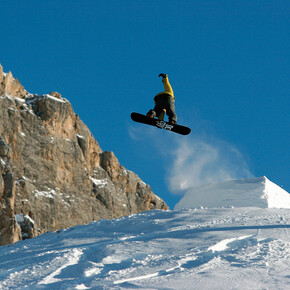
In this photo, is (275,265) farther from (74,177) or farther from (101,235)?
(74,177)

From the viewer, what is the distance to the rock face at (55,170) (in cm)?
7419

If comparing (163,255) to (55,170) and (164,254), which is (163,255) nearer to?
(164,254)

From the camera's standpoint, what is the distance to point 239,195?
3850 centimetres

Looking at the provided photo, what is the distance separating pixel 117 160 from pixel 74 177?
1256 centimetres

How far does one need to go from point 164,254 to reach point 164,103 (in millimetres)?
4370

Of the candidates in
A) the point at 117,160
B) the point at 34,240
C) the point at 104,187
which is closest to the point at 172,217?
the point at 34,240

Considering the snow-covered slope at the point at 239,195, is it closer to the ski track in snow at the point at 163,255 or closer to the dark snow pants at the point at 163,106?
the ski track in snow at the point at 163,255

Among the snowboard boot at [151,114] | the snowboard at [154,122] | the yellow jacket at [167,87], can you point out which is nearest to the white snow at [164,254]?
the snowboard at [154,122]

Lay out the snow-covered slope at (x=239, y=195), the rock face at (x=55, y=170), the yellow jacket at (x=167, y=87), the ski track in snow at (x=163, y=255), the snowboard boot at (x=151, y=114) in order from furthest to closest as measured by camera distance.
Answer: the rock face at (x=55, y=170)
the snow-covered slope at (x=239, y=195)
the snowboard boot at (x=151, y=114)
the yellow jacket at (x=167, y=87)
the ski track in snow at (x=163, y=255)

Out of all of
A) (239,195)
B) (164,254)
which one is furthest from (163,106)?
(239,195)

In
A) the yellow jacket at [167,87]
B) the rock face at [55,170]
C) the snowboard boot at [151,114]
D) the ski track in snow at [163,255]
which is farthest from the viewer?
the rock face at [55,170]

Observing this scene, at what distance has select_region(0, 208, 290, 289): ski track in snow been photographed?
10.3 meters

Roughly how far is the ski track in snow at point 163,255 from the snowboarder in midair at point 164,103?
11.9ft

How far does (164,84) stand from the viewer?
1521cm
